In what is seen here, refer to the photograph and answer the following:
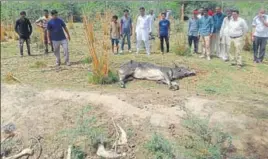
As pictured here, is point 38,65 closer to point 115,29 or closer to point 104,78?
point 104,78

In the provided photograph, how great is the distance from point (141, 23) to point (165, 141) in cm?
540

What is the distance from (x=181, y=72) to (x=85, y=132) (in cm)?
314

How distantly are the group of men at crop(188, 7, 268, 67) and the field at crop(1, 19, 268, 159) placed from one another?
168cm

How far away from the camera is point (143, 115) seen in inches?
265

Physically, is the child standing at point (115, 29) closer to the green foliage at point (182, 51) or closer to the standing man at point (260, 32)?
the green foliage at point (182, 51)

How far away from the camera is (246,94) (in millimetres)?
8016

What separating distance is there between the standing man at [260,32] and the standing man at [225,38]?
27.9 inches

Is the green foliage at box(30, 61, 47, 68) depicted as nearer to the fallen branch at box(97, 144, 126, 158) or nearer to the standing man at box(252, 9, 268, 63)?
the fallen branch at box(97, 144, 126, 158)

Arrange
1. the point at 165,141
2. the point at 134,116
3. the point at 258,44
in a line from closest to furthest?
the point at 165,141 → the point at 134,116 → the point at 258,44

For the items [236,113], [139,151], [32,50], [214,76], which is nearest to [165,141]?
[139,151]

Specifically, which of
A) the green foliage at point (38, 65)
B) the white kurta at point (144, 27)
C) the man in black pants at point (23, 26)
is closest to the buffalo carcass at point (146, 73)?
the green foliage at point (38, 65)

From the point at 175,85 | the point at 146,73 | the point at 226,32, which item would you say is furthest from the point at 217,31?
the point at 175,85

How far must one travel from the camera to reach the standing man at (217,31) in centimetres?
1078

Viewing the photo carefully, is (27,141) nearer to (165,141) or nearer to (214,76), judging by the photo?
(165,141)
